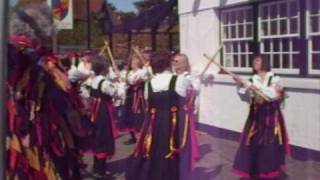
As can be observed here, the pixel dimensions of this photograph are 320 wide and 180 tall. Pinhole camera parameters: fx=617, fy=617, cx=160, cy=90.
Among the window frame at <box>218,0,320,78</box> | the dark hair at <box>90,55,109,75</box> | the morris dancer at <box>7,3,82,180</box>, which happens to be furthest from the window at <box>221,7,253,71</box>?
the morris dancer at <box>7,3,82,180</box>

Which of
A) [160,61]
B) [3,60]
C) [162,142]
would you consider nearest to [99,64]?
[160,61]

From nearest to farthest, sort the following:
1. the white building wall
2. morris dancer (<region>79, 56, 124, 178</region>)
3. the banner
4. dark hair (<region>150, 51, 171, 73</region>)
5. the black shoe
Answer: the banner
the white building wall
dark hair (<region>150, 51, 171, 73</region>)
the black shoe
morris dancer (<region>79, 56, 124, 178</region>)

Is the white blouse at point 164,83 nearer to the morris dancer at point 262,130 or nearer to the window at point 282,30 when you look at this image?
the morris dancer at point 262,130

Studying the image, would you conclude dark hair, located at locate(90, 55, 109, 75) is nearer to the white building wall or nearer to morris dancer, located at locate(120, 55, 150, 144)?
morris dancer, located at locate(120, 55, 150, 144)

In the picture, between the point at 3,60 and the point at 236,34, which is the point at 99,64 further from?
the point at 3,60

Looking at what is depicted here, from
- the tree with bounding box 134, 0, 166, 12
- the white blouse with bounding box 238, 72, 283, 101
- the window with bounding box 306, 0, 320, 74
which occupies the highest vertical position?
the tree with bounding box 134, 0, 166, 12

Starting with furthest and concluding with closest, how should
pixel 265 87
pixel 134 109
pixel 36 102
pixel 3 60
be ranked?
pixel 134 109 → pixel 265 87 → pixel 36 102 → pixel 3 60

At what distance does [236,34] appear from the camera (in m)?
2.41

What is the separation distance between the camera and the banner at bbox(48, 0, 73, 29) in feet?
6.76

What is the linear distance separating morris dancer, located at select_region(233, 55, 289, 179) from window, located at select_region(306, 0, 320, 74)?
0.59 feet

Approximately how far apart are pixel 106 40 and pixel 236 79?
0.54m

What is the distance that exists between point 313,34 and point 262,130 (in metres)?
0.88

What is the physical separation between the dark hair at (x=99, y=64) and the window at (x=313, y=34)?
0.80m

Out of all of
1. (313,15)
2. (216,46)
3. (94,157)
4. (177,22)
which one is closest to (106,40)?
(177,22)
